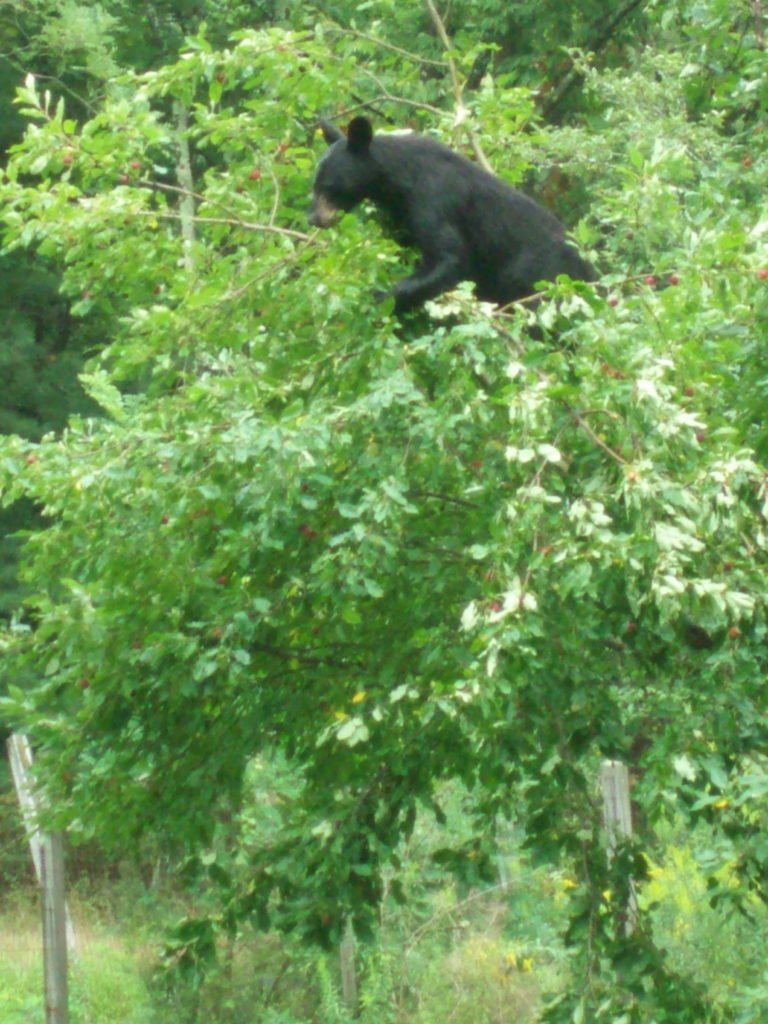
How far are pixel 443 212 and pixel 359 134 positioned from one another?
0.40 m

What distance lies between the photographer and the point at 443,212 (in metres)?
5.56

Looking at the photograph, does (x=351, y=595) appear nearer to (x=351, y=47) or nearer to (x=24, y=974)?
(x=351, y=47)

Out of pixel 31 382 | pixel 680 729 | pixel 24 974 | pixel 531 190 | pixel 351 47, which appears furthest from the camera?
pixel 31 382

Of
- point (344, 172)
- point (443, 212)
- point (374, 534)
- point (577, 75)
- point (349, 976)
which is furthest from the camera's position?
point (577, 75)

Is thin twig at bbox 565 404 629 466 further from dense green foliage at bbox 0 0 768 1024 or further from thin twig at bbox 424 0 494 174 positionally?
thin twig at bbox 424 0 494 174

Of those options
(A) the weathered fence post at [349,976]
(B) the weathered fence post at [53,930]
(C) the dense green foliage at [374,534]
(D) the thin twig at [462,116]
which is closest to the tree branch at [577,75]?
(A) the weathered fence post at [349,976]

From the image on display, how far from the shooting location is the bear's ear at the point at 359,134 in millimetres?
5324

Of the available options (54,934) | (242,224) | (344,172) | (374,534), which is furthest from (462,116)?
(54,934)

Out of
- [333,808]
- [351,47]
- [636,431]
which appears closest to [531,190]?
[351,47]

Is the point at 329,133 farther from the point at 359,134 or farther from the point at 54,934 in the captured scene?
the point at 54,934

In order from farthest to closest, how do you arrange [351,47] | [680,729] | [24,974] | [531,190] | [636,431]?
[531,190], [24,974], [351,47], [680,729], [636,431]

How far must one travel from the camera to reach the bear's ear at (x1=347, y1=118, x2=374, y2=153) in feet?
17.5

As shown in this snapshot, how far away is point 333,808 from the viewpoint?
15.2ft

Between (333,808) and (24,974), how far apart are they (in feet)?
23.0
